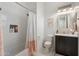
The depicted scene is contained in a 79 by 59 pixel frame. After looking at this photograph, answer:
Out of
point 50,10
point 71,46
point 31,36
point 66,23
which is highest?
point 50,10

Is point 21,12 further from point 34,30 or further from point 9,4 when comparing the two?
point 34,30

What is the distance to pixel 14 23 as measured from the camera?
6.40ft

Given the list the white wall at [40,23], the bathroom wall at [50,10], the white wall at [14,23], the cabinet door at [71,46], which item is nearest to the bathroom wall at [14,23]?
the white wall at [14,23]

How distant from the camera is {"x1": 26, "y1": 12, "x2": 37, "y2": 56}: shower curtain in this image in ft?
6.51

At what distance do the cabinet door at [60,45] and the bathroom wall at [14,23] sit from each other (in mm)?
531

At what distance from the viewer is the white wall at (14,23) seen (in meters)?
1.92

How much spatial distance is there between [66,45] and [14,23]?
89 centimetres

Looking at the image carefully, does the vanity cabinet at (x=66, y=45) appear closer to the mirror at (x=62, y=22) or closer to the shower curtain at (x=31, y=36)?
the mirror at (x=62, y=22)

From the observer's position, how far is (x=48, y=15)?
1.98 meters

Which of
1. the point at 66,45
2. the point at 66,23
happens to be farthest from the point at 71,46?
the point at 66,23

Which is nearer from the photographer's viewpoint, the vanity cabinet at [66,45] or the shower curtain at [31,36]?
the vanity cabinet at [66,45]

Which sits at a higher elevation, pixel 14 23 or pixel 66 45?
pixel 14 23

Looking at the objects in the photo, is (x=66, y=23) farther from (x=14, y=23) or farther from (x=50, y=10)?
(x=14, y=23)

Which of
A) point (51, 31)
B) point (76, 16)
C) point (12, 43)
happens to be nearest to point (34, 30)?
point (51, 31)
